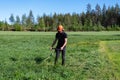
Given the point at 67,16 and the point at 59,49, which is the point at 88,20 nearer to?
the point at 67,16

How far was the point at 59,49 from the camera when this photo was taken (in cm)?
1712

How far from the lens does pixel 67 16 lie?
572 feet

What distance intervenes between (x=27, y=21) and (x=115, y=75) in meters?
168

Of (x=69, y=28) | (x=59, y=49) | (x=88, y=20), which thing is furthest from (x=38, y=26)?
(x=59, y=49)

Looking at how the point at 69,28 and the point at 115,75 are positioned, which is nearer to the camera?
the point at 115,75

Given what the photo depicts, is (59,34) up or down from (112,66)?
up

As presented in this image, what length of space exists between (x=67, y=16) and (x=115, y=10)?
25.9 meters

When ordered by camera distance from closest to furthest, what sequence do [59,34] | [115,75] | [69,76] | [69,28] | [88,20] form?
[69,76], [115,75], [59,34], [69,28], [88,20]

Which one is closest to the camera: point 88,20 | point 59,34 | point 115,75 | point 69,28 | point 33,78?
point 33,78

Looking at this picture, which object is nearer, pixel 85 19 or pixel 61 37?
pixel 61 37

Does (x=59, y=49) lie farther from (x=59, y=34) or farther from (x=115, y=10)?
(x=115, y=10)

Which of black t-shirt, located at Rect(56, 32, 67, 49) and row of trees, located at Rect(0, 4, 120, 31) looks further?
row of trees, located at Rect(0, 4, 120, 31)

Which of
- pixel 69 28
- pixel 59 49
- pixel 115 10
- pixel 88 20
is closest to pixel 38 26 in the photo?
pixel 69 28

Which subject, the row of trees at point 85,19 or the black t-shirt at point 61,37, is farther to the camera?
the row of trees at point 85,19
